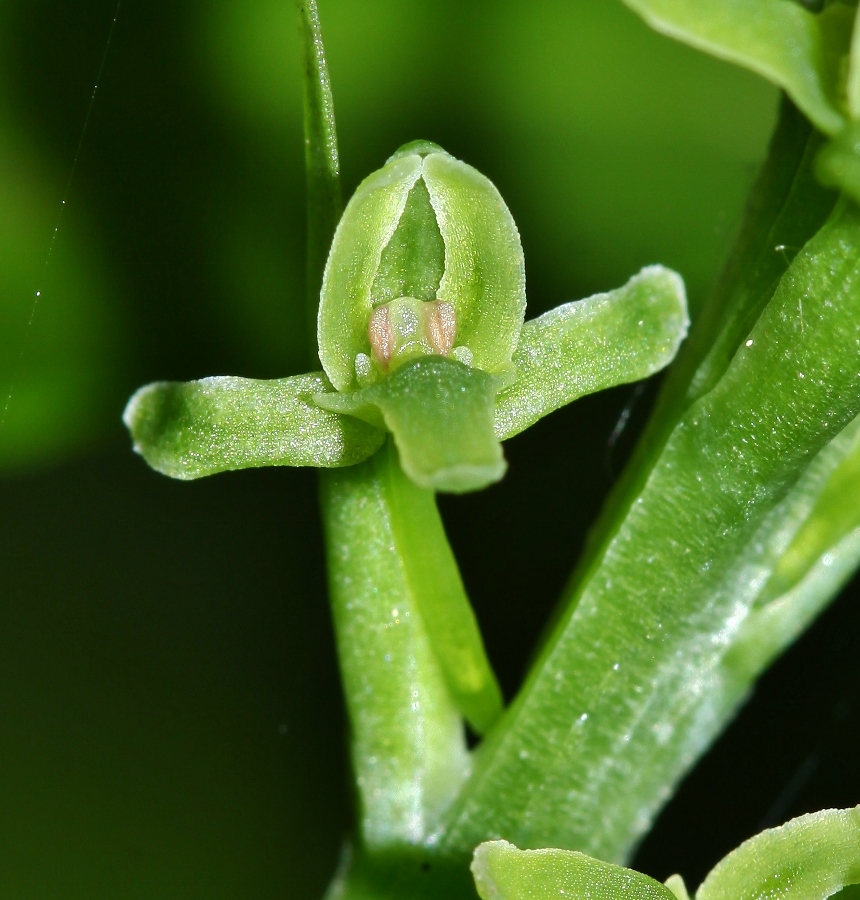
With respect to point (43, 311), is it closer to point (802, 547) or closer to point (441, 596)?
point (441, 596)

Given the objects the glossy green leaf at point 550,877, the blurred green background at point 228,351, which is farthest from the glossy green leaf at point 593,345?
the blurred green background at point 228,351

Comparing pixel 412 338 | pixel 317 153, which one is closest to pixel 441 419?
pixel 412 338

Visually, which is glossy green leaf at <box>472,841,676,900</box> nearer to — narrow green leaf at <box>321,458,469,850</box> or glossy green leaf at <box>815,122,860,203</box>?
narrow green leaf at <box>321,458,469,850</box>

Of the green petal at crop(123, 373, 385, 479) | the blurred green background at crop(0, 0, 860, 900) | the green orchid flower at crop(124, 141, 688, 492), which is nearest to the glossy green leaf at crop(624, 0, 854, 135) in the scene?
A: the green orchid flower at crop(124, 141, 688, 492)

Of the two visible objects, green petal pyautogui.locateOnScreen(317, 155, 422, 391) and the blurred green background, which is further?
the blurred green background

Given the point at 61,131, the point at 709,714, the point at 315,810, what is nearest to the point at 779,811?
the point at 315,810
